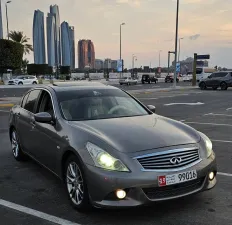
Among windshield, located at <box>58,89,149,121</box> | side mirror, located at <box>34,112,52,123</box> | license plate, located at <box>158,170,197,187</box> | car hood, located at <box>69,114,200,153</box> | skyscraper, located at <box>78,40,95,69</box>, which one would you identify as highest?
skyscraper, located at <box>78,40,95,69</box>

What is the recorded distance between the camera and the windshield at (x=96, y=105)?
4.94 metres

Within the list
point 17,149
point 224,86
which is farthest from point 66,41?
point 17,149

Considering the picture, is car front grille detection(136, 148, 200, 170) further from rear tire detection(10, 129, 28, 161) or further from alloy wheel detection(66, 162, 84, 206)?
rear tire detection(10, 129, 28, 161)

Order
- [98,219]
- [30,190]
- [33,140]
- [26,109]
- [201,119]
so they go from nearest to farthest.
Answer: [98,219] → [30,190] → [33,140] → [26,109] → [201,119]

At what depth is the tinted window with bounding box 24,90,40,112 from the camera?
593 centimetres

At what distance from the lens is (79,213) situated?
4.07m

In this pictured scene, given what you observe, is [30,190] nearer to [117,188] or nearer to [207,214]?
[117,188]

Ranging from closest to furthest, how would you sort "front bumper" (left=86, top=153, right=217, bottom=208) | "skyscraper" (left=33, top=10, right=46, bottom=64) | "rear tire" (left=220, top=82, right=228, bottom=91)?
"front bumper" (left=86, top=153, right=217, bottom=208), "rear tire" (left=220, top=82, right=228, bottom=91), "skyscraper" (left=33, top=10, right=46, bottom=64)

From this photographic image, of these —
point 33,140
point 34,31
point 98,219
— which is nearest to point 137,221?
point 98,219

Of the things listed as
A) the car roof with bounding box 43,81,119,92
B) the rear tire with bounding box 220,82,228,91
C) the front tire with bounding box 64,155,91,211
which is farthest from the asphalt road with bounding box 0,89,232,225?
the rear tire with bounding box 220,82,228,91

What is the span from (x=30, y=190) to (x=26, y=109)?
177cm

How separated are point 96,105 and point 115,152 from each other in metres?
1.55

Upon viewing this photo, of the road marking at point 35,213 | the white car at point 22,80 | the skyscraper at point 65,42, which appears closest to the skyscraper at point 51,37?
the skyscraper at point 65,42

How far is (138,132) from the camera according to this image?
13.7 feet
